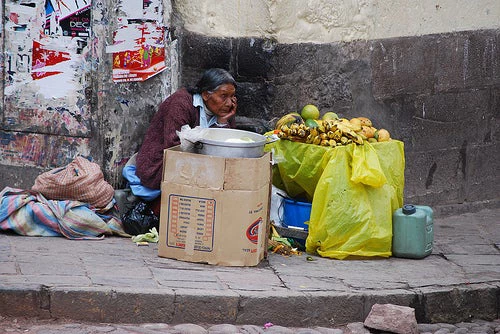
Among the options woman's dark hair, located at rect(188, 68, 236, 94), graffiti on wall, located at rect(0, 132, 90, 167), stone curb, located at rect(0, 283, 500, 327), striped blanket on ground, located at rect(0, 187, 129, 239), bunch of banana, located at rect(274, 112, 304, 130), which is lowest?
stone curb, located at rect(0, 283, 500, 327)

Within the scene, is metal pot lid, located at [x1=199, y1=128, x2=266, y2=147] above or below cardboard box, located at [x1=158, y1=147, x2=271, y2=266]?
above

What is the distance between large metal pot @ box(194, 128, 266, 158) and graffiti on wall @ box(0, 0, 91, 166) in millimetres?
1198

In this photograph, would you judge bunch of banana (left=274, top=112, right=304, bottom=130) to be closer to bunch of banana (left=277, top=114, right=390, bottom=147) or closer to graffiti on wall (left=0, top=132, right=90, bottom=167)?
bunch of banana (left=277, top=114, right=390, bottom=147)

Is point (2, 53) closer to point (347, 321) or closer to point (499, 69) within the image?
point (347, 321)

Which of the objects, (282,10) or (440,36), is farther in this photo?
(440,36)

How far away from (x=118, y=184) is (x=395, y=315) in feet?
7.94

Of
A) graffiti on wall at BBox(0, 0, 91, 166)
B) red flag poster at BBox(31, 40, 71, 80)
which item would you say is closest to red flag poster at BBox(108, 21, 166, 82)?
graffiti on wall at BBox(0, 0, 91, 166)

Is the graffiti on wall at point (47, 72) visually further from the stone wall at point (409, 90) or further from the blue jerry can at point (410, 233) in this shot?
the blue jerry can at point (410, 233)

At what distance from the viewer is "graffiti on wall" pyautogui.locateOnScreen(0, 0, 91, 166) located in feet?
21.6

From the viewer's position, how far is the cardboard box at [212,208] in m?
5.67

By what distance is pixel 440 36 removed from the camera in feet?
25.3

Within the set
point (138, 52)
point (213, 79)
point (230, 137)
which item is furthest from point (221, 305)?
point (138, 52)

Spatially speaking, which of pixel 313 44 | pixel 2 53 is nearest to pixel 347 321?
pixel 313 44

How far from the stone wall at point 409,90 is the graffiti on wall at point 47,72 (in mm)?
765
